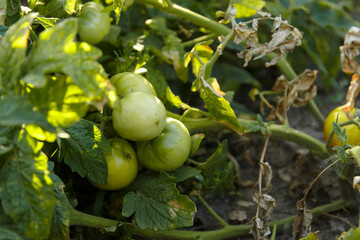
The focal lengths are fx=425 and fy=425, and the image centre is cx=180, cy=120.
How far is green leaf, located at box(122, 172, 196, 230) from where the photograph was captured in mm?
1140

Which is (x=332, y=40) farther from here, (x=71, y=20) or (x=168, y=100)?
(x=71, y=20)

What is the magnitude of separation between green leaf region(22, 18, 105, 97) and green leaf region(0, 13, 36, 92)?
0.02 metres

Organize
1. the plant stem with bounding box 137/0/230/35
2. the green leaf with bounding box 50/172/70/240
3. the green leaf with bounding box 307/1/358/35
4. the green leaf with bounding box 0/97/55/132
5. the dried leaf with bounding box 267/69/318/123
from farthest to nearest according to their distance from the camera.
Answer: the green leaf with bounding box 307/1/358/35, the dried leaf with bounding box 267/69/318/123, the plant stem with bounding box 137/0/230/35, the green leaf with bounding box 50/172/70/240, the green leaf with bounding box 0/97/55/132

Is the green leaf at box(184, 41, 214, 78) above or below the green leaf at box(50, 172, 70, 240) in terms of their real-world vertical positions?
above

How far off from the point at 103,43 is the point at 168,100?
0.35m

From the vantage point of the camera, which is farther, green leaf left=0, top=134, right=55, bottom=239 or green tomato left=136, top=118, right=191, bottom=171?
green tomato left=136, top=118, right=191, bottom=171

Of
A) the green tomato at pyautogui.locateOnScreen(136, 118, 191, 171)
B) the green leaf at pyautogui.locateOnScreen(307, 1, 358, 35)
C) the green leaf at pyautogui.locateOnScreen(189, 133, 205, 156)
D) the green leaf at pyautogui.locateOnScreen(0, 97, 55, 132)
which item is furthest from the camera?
the green leaf at pyautogui.locateOnScreen(307, 1, 358, 35)

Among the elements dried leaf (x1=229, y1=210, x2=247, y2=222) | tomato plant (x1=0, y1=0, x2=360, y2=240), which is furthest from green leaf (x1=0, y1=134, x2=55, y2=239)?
dried leaf (x1=229, y1=210, x2=247, y2=222)

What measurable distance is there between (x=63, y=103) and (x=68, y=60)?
9cm

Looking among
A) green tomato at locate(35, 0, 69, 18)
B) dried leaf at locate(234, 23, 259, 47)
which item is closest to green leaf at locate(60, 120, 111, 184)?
green tomato at locate(35, 0, 69, 18)

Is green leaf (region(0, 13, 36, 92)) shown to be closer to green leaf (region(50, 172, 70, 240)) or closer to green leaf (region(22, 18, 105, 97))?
green leaf (region(22, 18, 105, 97))

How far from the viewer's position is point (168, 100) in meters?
1.40

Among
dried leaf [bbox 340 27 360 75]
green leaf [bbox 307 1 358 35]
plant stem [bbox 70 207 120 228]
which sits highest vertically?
dried leaf [bbox 340 27 360 75]

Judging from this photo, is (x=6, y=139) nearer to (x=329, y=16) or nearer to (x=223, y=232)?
(x=223, y=232)
